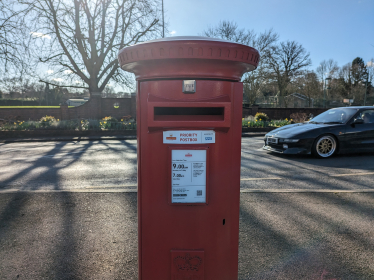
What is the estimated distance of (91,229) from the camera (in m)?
3.44

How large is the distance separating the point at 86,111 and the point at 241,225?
20.2 meters

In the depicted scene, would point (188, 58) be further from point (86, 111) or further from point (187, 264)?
point (86, 111)

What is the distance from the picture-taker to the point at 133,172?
643 cm

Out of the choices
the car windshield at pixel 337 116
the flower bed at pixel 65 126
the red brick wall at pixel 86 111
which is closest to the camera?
the car windshield at pixel 337 116

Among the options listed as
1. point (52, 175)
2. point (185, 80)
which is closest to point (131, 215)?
point (185, 80)

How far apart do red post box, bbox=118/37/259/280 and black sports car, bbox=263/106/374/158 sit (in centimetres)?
649

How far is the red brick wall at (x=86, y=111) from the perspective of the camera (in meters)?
21.0

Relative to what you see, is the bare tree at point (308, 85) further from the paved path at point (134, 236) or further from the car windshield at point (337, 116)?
the paved path at point (134, 236)

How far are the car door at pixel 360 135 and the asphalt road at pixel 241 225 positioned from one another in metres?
1.70

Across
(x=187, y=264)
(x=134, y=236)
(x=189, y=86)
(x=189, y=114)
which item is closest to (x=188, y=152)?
(x=189, y=114)

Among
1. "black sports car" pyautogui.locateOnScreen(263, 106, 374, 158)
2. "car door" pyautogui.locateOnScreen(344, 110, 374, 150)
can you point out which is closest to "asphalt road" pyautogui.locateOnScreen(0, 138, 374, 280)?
"black sports car" pyautogui.locateOnScreen(263, 106, 374, 158)

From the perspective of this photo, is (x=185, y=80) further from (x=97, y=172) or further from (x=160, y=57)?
(x=97, y=172)

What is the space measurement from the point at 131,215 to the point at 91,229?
54 centimetres

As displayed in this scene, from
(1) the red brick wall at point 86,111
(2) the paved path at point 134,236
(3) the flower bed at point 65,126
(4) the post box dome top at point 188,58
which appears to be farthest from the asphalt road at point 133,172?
(1) the red brick wall at point 86,111
